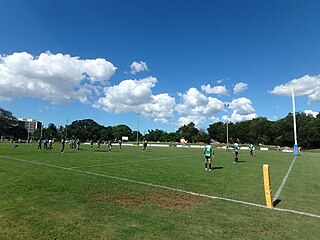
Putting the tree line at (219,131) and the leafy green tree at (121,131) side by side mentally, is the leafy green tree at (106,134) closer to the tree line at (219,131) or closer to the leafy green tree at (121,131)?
the tree line at (219,131)

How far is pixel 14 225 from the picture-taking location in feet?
16.1

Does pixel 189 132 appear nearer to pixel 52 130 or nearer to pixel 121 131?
pixel 121 131

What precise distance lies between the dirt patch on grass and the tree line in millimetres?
57955

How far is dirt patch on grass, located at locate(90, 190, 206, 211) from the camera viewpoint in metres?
6.81

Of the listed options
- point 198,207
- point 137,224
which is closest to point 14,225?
point 137,224

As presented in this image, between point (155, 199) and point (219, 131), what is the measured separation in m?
128

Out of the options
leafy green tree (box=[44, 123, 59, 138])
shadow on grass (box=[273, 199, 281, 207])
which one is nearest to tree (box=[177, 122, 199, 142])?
leafy green tree (box=[44, 123, 59, 138])

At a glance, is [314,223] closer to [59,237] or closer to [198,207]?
[198,207]

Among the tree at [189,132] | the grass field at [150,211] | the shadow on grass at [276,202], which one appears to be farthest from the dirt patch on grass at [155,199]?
the tree at [189,132]

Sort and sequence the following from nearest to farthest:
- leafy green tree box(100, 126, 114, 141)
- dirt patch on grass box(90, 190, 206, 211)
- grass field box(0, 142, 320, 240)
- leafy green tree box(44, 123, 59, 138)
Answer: grass field box(0, 142, 320, 240) → dirt patch on grass box(90, 190, 206, 211) → leafy green tree box(44, 123, 59, 138) → leafy green tree box(100, 126, 114, 141)

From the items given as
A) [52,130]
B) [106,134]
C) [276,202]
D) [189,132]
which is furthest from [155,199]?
[52,130]

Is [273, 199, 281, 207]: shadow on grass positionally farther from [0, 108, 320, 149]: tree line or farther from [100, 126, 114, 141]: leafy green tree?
[100, 126, 114, 141]: leafy green tree

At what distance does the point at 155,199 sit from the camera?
7453 millimetres

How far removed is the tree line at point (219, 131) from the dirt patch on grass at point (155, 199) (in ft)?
190
